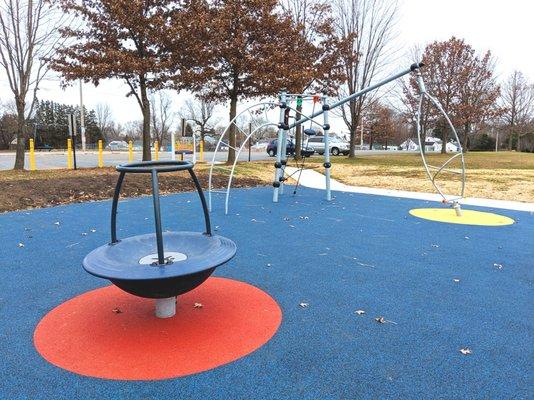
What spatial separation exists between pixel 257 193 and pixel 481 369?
7.97 meters

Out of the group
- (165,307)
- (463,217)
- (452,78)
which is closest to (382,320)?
(165,307)

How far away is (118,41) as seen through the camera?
13742 mm

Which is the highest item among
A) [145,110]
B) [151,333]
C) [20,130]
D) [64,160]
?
[145,110]

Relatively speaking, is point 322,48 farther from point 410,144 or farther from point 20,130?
point 410,144

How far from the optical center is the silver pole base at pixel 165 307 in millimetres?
3037

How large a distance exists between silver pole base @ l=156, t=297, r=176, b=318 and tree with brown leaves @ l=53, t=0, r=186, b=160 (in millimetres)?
11425

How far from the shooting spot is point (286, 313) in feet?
10.3

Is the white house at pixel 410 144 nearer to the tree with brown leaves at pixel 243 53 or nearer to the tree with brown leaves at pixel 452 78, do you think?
the tree with brown leaves at pixel 452 78

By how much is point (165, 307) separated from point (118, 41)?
1294 centimetres

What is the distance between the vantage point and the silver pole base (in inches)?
120

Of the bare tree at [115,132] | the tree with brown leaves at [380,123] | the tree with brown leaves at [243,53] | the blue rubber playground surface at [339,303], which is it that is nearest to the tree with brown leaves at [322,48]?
the tree with brown leaves at [243,53]

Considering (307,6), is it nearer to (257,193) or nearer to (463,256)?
(257,193)

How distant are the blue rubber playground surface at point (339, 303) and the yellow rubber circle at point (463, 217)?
33cm

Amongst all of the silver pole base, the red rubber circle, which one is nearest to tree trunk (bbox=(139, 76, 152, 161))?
the red rubber circle
